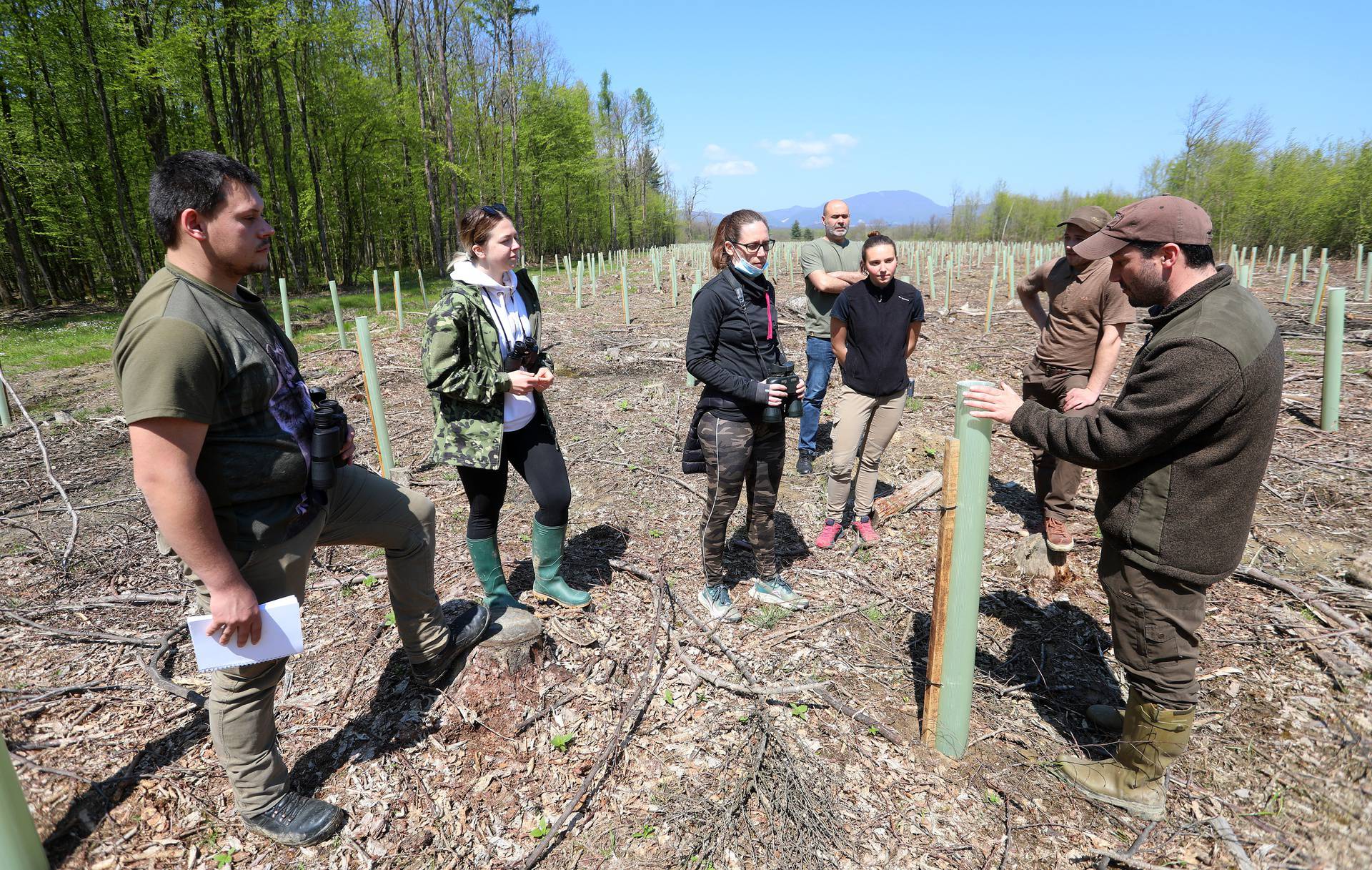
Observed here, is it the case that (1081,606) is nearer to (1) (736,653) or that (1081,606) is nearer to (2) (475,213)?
(1) (736,653)

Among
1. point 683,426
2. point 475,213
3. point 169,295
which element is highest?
point 475,213

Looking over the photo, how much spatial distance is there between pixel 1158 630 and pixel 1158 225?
1404mm

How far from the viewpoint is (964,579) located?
2.28 metres

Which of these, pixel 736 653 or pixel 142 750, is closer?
pixel 142 750

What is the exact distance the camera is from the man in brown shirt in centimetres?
366

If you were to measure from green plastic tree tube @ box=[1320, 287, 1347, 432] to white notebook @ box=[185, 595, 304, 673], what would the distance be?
860cm

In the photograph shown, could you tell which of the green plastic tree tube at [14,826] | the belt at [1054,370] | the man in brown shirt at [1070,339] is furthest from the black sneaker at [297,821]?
the belt at [1054,370]

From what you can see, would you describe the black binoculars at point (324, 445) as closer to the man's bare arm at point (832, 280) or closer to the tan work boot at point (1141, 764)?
the tan work boot at point (1141, 764)

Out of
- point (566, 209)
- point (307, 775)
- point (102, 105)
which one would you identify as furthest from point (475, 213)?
point (566, 209)

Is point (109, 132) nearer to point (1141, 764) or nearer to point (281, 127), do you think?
point (281, 127)

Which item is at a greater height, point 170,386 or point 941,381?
point 170,386

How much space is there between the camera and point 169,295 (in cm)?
171

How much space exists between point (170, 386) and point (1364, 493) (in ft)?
24.1

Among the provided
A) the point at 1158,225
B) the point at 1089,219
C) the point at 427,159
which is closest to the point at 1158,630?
the point at 1158,225
